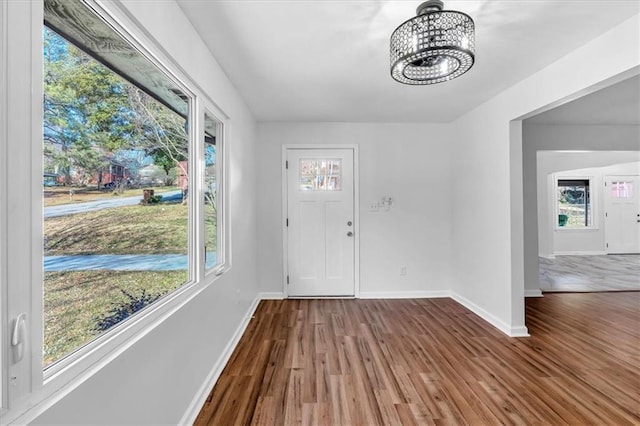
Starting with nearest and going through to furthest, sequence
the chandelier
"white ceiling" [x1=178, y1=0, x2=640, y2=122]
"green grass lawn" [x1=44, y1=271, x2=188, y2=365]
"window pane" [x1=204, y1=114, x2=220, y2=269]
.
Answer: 1. "green grass lawn" [x1=44, y1=271, x2=188, y2=365]
2. the chandelier
3. "white ceiling" [x1=178, y1=0, x2=640, y2=122]
4. "window pane" [x1=204, y1=114, x2=220, y2=269]

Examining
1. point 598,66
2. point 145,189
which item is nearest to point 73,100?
point 145,189

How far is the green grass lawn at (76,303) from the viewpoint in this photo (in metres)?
0.88

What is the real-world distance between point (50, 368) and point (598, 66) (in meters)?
3.35

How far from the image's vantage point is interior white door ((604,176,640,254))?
731 centimetres

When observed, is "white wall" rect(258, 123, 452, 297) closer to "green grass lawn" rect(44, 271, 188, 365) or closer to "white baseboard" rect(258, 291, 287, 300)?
"white baseboard" rect(258, 291, 287, 300)

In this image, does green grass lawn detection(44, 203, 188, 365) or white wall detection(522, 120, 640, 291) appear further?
white wall detection(522, 120, 640, 291)

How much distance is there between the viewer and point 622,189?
7.34 metres

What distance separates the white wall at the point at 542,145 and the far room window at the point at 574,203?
12.0 feet

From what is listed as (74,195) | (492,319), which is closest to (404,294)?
(492,319)

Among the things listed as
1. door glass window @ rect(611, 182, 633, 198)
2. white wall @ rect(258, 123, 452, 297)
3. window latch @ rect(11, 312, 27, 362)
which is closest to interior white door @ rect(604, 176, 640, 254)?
door glass window @ rect(611, 182, 633, 198)

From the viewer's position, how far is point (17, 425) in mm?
726

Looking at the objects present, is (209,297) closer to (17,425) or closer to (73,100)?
(17,425)

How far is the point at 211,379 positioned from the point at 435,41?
8.40ft

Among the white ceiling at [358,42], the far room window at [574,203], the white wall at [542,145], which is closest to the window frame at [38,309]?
the white ceiling at [358,42]
